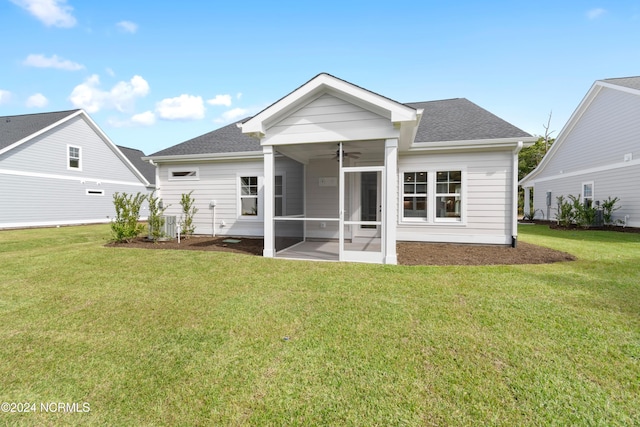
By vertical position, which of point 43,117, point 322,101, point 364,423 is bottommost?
point 364,423

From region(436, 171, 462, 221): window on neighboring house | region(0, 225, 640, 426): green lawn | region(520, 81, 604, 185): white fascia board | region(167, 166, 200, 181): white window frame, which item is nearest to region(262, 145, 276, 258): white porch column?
region(0, 225, 640, 426): green lawn

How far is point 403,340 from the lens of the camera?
9.34 ft

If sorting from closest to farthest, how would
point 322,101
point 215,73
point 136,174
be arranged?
point 322,101 < point 215,73 < point 136,174

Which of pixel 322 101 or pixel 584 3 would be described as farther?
pixel 584 3

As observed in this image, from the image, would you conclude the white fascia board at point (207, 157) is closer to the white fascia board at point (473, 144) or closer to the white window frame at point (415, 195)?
the white window frame at point (415, 195)

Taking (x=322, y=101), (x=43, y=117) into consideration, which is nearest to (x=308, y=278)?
(x=322, y=101)

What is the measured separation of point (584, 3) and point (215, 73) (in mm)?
11944

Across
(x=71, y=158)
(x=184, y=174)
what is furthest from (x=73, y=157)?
(x=184, y=174)

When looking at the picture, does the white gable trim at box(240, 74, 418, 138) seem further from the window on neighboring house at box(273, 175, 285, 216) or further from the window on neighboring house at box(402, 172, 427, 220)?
the window on neighboring house at box(402, 172, 427, 220)

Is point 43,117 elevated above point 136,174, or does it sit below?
above


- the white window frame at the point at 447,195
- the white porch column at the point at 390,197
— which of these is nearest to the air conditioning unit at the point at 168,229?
the white porch column at the point at 390,197

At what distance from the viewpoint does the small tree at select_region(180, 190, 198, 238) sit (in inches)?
389

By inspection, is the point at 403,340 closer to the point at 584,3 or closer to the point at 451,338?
the point at 451,338

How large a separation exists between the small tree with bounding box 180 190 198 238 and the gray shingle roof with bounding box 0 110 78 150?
10.8 meters
